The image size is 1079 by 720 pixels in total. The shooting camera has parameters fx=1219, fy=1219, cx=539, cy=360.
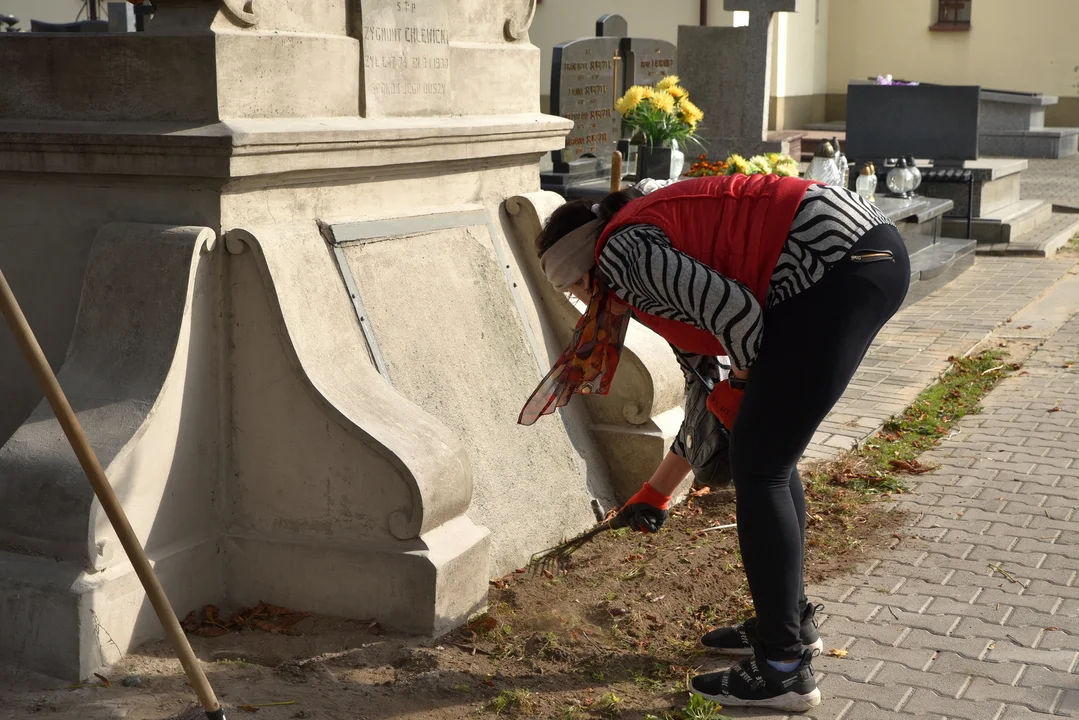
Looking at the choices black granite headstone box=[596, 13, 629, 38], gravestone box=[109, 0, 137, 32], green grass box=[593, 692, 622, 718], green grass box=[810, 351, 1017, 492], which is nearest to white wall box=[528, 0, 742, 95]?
black granite headstone box=[596, 13, 629, 38]

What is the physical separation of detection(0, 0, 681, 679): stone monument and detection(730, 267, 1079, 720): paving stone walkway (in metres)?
1.09

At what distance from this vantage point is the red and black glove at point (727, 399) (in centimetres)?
300

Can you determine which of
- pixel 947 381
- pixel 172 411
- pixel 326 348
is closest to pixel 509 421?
pixel 326 348

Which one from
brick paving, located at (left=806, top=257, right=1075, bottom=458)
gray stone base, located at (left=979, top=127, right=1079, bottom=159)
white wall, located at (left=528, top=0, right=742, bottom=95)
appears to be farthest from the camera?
white wall, located at (left=528, top=0, right=742, bottom=95)

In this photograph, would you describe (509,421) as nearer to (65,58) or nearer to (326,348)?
(326,348)

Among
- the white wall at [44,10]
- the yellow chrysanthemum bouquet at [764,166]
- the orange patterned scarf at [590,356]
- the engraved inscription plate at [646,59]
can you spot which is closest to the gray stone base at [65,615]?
the orange patterned scarf at [590,356]

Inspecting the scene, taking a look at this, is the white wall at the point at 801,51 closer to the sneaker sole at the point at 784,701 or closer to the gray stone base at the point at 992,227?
the gray stone base at the point at 992,227

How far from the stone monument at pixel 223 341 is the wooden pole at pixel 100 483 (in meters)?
0.50

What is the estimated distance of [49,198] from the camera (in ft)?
11.4

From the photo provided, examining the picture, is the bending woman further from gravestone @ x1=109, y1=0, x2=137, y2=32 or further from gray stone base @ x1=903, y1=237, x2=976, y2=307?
gravestone @ x1=109, y1=0, x2=137, y2=32

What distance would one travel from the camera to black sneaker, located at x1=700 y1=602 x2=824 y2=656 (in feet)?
10.8

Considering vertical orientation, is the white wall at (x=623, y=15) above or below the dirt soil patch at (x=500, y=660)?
above

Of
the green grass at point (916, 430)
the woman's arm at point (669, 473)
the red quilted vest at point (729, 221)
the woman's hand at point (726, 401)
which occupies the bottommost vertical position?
the green grass at point (916, 430)

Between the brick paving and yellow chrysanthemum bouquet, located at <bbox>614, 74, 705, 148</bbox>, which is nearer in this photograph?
the brick paving
